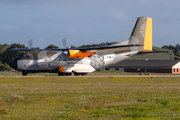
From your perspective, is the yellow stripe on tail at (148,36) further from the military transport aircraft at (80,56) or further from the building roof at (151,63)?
the building roof at (151,63)

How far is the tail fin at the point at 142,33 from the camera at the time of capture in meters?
47.1

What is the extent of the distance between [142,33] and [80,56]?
13.2 meters


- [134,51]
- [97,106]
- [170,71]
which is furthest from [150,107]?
[170,71]

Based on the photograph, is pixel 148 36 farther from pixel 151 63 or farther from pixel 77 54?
pixel 151 63

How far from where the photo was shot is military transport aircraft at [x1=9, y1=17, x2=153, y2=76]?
131 feet

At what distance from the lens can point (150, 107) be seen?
14.0 m

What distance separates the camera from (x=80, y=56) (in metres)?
42.0

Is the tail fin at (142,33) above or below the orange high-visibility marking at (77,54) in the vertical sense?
above

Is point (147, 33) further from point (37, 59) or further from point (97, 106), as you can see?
point (97, 106)

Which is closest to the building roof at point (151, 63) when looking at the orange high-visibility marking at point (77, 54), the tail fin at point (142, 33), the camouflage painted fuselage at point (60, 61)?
the tail fin at point (142, 33)

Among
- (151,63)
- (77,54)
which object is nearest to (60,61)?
(77,54)

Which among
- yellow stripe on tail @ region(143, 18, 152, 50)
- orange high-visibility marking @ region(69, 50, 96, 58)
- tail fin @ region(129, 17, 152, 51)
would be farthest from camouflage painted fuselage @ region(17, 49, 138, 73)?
yellow stripe on tail @ region(143, 18, 152, 50)

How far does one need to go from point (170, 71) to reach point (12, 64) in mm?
54213

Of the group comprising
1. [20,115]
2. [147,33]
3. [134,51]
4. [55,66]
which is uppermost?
[147,33]
